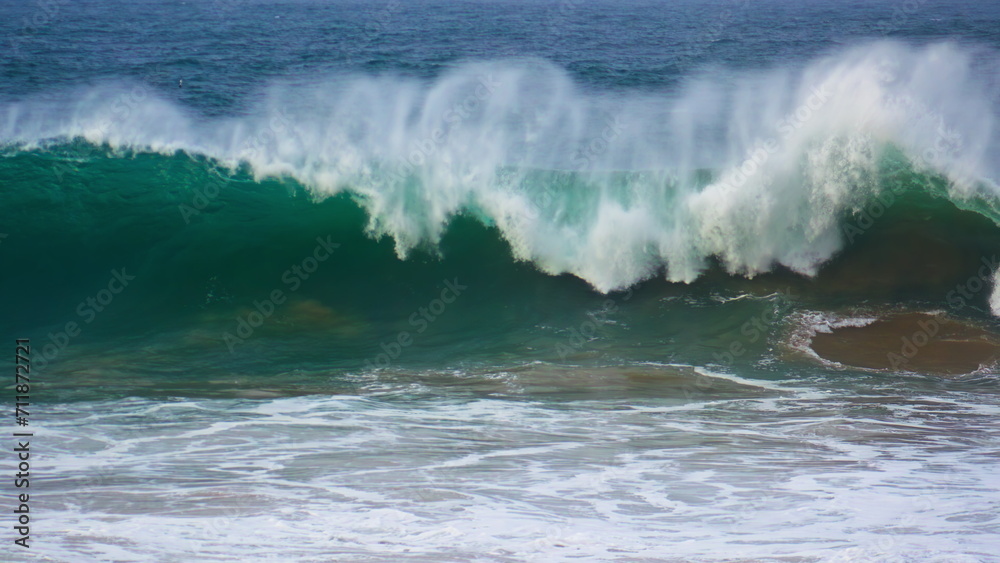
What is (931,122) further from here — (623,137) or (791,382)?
(623,137)

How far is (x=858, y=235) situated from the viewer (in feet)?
39.2

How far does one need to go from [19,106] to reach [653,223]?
2211 cm

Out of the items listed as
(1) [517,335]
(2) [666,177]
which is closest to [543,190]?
(2) [666,177]

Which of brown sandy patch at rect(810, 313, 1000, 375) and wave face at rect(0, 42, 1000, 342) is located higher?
wave face at rect(0, 42, 1000, 342)

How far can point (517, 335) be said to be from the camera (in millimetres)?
10336

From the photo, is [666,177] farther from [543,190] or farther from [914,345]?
[914,345]

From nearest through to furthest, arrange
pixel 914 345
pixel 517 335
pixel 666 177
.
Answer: pixel 914 345
pixel 517 335
pixel 666 177

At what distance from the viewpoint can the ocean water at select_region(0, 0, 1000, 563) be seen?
19.9ft

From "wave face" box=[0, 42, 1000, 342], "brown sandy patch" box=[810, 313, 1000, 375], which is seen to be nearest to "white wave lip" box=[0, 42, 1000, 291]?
"wave face" box=[0, 42, 1000, 342]

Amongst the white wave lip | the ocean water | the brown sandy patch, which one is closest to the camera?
the ocean water

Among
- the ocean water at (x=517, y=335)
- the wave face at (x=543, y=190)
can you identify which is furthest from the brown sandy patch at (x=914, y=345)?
the wave face at (x=543, y=190)

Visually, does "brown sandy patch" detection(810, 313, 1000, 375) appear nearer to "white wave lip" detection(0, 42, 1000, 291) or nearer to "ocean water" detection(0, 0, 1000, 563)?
"ocean water" detection(0, 0, 1000, 563)

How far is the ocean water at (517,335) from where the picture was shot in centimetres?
605

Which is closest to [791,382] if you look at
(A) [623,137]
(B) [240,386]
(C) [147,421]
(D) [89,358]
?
(B) [240,386]
